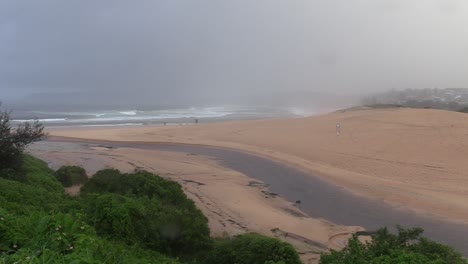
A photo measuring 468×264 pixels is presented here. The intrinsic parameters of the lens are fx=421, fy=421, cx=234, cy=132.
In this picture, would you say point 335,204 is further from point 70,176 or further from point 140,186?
point 70,176

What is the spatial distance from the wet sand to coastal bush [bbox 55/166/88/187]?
20.3 feet

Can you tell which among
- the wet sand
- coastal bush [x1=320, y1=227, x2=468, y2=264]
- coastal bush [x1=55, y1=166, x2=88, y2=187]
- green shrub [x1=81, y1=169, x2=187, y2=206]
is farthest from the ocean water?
coastal bush [x1=320, y1=227, x2=468, y2=264]

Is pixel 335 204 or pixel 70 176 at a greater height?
pixel 70 176

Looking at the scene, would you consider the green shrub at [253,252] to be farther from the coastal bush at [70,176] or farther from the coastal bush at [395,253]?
the coastal bush at [70,176]

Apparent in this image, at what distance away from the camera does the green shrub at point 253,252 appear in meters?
6.41

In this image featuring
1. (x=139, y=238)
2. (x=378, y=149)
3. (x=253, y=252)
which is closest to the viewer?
(x=253, y=252)

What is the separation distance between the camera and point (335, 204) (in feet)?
41.7

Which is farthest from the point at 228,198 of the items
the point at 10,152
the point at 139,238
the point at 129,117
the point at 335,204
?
the point at 129,117

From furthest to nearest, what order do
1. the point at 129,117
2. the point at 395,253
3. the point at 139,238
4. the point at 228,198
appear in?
the point at 129,117, the point at 228,198, the point at 139,238, the point at 395,253

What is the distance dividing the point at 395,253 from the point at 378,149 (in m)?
16.5

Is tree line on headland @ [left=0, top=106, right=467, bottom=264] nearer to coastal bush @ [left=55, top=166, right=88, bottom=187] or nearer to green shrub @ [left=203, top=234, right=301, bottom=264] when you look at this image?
green shrub @ [left=203, top=234, right=301, bottom=264]

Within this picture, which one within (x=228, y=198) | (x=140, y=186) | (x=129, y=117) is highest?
(x=129, y=117)

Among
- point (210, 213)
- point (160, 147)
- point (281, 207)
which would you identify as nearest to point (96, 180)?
point (210, 213)

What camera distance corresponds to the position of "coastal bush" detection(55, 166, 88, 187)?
13250 millimetres
